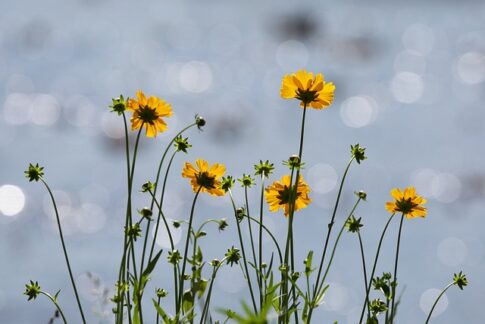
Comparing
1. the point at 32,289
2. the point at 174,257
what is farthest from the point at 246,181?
the point at 32,289

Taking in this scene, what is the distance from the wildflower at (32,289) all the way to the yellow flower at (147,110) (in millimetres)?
239

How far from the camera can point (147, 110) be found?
1.09 metres

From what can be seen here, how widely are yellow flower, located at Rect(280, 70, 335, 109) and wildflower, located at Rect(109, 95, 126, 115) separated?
215 millimetres

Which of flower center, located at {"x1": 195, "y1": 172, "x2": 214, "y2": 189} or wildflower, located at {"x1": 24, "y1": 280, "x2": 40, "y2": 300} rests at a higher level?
flower center, located at {"x1": 195, "y1": 172, "x2": 214, "y2": 189}

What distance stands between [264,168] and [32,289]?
1.13ft

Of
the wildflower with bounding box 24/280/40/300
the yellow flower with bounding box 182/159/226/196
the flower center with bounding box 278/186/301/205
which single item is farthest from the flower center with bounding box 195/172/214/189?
the wildflower with bounding box 24/280/40/300

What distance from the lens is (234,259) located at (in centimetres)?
106

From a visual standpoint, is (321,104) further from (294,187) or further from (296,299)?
(296,299)

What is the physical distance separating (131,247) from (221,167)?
0.17 metres

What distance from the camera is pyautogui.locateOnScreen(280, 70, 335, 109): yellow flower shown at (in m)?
1.12

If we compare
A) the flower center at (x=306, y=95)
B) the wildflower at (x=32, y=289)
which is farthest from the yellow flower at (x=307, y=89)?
the wildflower at (x=32, y=289)

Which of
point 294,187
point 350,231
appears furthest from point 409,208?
point 294,187

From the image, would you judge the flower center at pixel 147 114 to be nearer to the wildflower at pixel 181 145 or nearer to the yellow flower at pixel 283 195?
the wildflower at pixel 181 145

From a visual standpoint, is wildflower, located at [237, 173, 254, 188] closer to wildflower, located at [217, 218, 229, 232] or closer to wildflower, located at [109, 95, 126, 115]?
wildflower, located at [217, 218, 229, 232]
